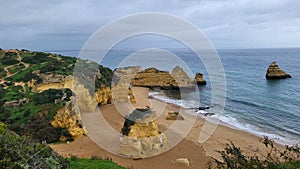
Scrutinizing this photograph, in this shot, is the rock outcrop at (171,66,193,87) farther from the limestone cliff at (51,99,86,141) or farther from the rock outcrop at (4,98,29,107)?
the rock outcrop at (4,98,29,107)

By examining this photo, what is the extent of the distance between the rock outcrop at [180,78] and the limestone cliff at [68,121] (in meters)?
29.5

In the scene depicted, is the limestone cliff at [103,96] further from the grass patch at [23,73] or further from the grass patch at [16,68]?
the grass patch at [16,68]

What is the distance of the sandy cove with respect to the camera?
15.1 m

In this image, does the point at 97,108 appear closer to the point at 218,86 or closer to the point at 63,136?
the point at 63,136

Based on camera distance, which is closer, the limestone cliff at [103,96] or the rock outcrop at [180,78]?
the limestone cliff at [103,96]

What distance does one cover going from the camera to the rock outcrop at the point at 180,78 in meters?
46.8

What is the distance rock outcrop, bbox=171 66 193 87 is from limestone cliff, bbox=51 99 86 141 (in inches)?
1162

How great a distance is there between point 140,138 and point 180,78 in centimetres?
3268

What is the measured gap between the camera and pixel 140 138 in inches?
607

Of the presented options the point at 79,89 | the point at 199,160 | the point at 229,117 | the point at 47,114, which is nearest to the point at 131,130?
the point at 199,160

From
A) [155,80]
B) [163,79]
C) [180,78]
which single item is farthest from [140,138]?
[180,78]

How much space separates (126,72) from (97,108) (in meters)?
26.7

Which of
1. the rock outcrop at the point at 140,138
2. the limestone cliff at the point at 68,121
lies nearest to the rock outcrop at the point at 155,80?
the limestone cliff at the point at 68,121

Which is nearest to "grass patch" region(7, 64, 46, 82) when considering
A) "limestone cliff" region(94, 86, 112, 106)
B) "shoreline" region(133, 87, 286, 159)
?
"limestone cliff" region(94, 86, 112, 106)
